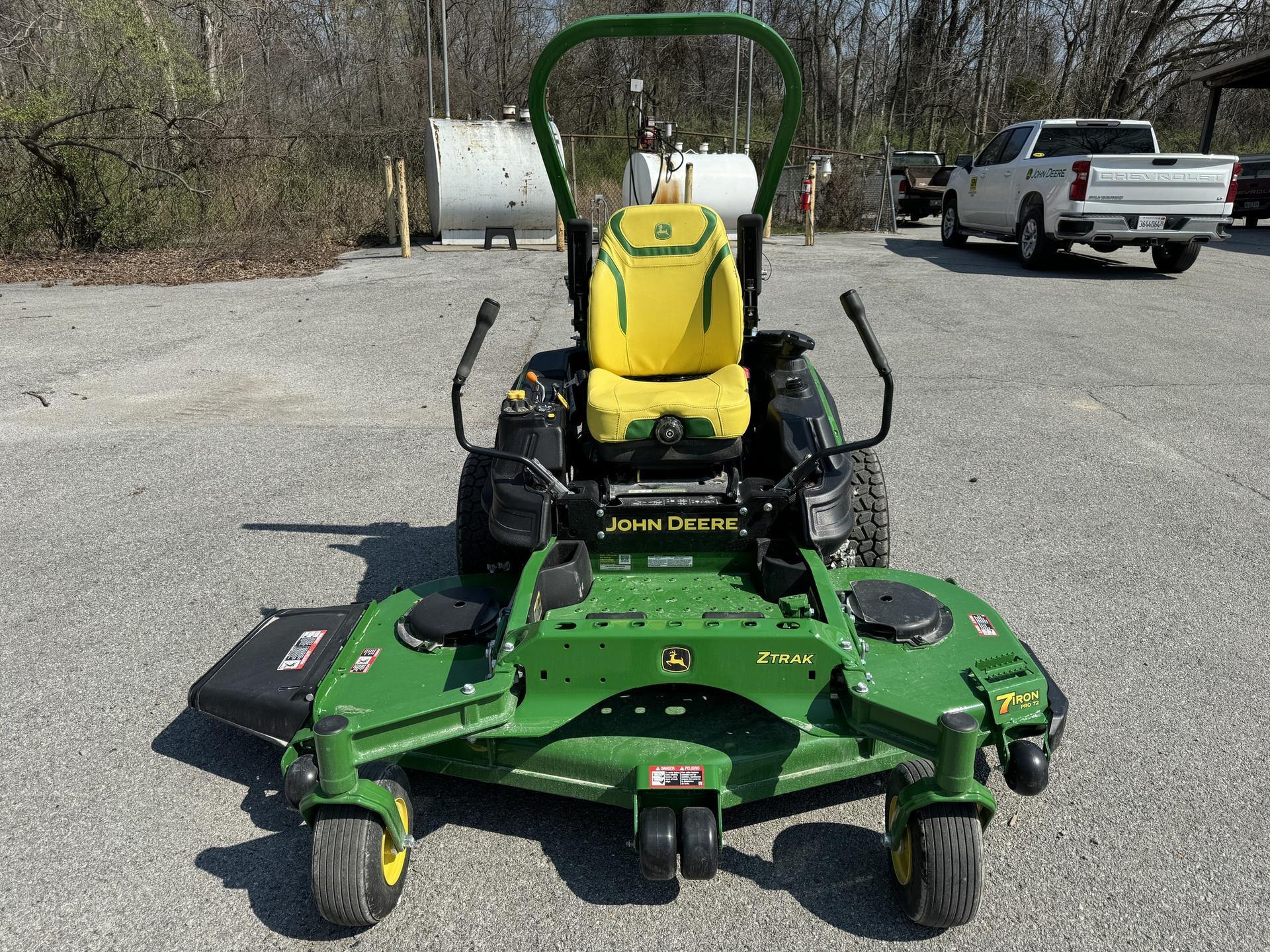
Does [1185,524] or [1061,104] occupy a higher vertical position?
[1061,104]

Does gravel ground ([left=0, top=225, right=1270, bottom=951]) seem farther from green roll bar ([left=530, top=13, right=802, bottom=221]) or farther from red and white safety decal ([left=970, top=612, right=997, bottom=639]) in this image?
green roll bar ([left=530, top=13, right=802, bottom=221])

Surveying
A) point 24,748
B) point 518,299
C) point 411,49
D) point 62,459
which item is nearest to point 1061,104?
point 411,49

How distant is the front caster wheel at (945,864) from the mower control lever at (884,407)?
3.60ft

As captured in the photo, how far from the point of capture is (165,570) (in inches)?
176

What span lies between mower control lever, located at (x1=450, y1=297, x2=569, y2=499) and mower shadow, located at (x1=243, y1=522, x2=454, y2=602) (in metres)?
1.24

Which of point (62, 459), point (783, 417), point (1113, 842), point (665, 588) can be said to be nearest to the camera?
point (1113, 842)

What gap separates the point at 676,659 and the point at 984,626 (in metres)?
1.08

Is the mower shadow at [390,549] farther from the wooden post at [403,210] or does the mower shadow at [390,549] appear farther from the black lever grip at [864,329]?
the wooden post at [403,210]

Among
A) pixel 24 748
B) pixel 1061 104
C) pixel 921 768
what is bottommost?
pixel 24 748

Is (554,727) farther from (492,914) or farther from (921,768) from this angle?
(921,768)

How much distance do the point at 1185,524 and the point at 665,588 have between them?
3137 millimetres

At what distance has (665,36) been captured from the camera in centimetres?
387

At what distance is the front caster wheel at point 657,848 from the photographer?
2.35 m

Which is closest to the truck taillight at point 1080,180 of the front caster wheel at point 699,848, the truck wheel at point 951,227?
the truck wheel at point 951,227
